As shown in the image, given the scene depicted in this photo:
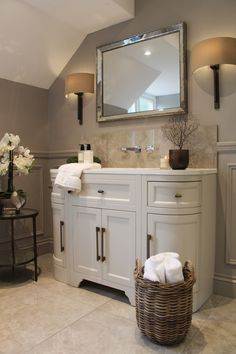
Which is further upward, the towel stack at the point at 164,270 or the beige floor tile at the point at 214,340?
the towel stack at the point at 164,270

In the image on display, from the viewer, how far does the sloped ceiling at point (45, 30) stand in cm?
240

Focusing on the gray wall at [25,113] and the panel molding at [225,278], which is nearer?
the panel molding at [225,278]

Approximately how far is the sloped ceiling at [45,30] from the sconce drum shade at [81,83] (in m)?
0.35

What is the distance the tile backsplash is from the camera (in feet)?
7.33

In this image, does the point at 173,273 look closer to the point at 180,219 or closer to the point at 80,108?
the point at 180,219

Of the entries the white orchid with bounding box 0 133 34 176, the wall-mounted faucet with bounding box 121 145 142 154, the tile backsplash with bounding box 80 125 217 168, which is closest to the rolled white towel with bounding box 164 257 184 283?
the tile backsplash with bounding box 80 125 217 168

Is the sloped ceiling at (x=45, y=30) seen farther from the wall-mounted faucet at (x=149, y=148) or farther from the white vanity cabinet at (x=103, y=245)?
the white vanity cabinet at (x=103, y=245)

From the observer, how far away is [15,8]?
2.35 metres

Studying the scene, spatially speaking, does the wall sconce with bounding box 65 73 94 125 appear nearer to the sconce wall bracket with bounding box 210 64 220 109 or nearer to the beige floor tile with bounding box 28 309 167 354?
the sconce wall bracket with bounding box 210 64 220 109

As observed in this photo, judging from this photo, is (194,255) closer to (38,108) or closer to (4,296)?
(4,296)

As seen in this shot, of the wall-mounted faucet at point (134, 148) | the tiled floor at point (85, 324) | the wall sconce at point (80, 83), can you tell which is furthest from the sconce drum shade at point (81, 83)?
the tiled floor at point (85, 324)

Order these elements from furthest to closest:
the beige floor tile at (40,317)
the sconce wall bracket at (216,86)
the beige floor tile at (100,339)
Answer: the sconce wall bracket at (216,86) → the beige floor tile at (40,317) → the beige floor tile at (100,339)

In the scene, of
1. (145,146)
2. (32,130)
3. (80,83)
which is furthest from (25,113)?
(145,146)

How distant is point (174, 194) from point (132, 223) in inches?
14.5
